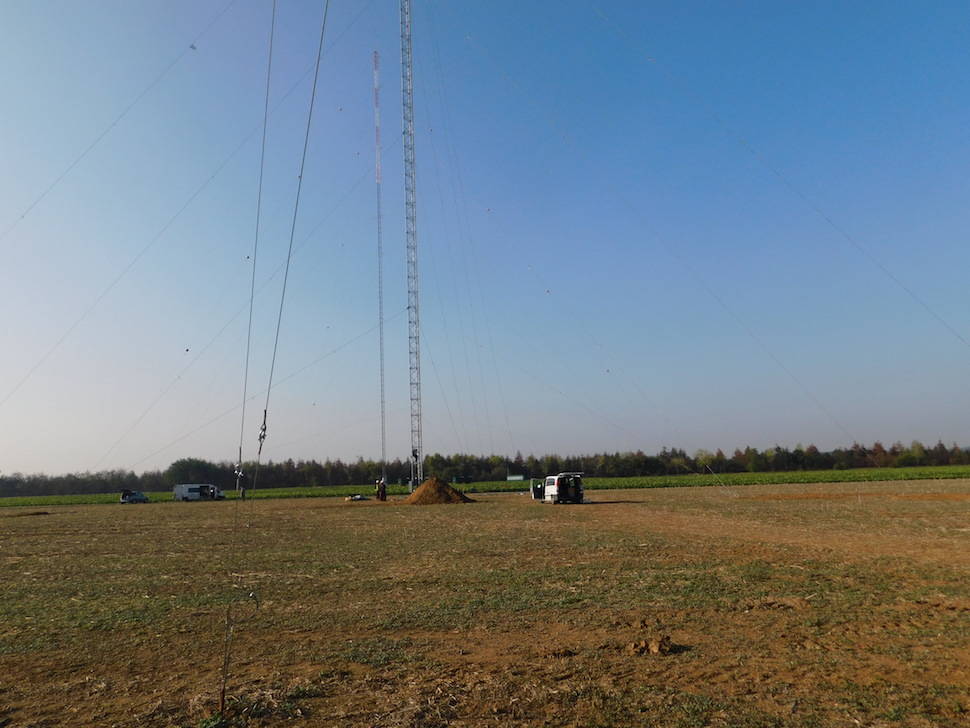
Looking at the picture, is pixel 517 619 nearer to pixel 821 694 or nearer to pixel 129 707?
pixel 821 694

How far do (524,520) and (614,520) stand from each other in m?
4.84

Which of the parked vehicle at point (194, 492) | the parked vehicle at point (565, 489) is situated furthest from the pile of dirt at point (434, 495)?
the parked vehicle at point (194, 492)

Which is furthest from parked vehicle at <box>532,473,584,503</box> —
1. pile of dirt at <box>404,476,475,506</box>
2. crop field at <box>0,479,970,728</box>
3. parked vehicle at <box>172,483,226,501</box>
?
parked vehicle at <box>172,483,226,501</box>

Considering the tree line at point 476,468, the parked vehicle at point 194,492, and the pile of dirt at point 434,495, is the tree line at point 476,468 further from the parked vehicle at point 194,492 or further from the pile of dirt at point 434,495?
the pile of dirt at point 434,495

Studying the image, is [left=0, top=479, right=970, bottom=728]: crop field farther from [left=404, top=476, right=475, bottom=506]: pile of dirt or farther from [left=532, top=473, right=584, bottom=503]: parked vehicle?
[left=404, top=476, right=475, bottom=506]: pile of dirt

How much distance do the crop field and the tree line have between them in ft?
291

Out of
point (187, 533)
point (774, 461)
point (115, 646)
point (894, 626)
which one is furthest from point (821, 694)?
point (774, 461)

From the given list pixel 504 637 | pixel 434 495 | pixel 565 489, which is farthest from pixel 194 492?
pixel 504 637

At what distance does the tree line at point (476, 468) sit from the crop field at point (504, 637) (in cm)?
8878

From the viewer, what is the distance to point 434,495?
180 feet

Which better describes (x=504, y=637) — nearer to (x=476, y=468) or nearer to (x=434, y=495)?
(x=434, y=495)

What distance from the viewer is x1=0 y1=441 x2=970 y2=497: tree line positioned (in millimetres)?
118938

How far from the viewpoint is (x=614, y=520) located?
31.2 m

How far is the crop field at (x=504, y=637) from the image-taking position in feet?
21.2
